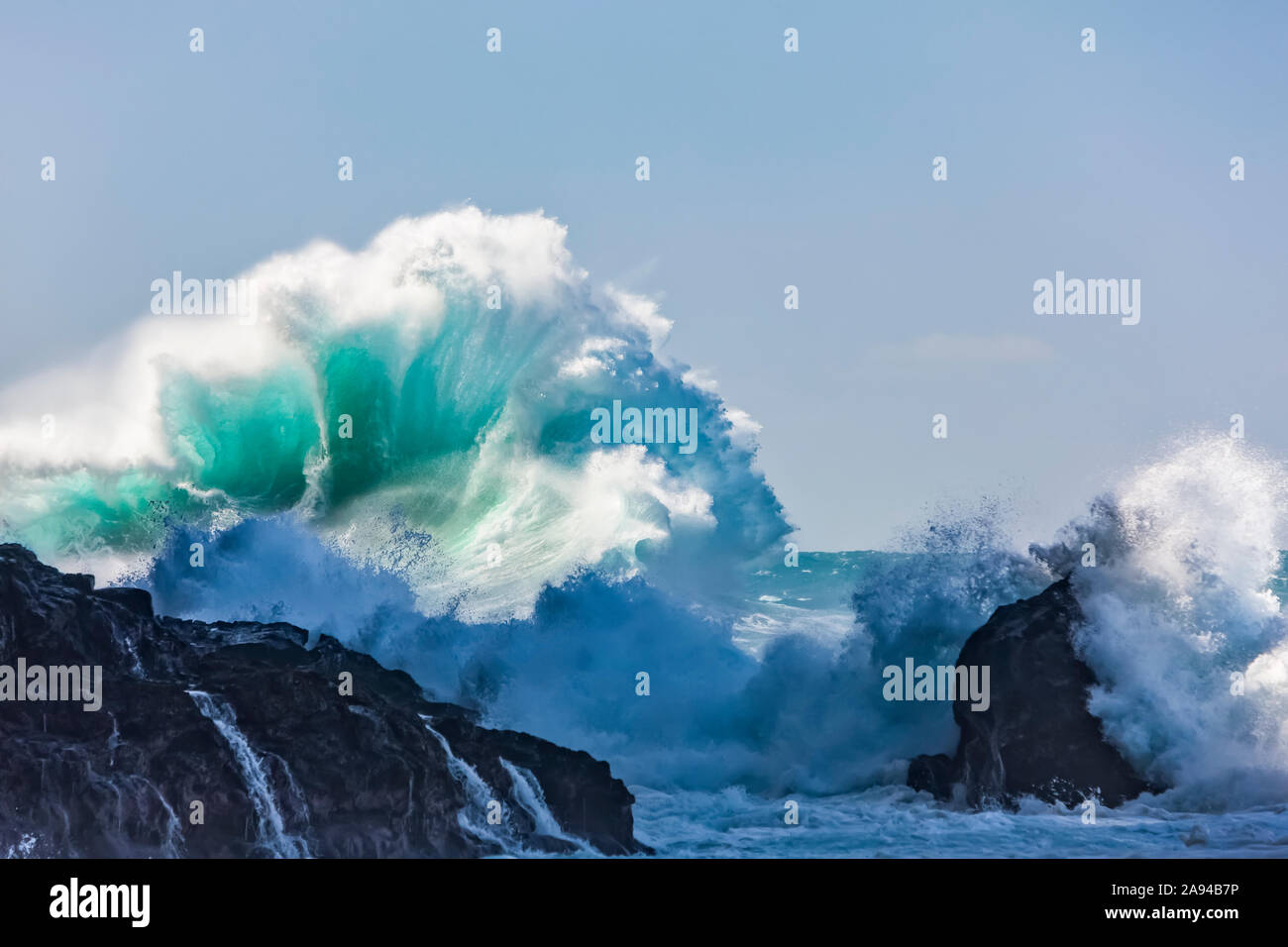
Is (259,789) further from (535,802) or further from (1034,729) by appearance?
(1034,729)

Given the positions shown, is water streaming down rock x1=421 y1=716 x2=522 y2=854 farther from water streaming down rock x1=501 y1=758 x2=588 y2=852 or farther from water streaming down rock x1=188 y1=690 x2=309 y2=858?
water streaming down rock x1=188 y1=690 x2=309 y2=858

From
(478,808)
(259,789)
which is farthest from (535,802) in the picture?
(259,789)

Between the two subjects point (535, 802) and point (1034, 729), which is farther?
point (1034, 729)

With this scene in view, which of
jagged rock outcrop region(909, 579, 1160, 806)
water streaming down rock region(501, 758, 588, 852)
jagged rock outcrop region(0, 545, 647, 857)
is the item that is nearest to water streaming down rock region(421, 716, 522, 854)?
jagged rock outcrop region(0, 545, 647, 857)

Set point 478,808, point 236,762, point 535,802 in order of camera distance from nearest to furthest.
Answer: point 236,762, point 478,808, point 535,802

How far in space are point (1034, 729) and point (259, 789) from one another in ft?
34.9

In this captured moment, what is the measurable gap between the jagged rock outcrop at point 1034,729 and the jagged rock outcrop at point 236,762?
5.15m

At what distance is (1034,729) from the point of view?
2283 cm

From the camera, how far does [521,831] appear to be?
21.4 meters

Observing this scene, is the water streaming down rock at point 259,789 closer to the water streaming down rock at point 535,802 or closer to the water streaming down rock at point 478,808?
the water streaming down rock at point 478,808

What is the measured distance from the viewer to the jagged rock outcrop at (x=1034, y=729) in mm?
22750

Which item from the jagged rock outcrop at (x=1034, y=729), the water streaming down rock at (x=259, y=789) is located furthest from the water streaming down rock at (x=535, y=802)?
the jagged rock outcrop at (x=1034, y=729)
